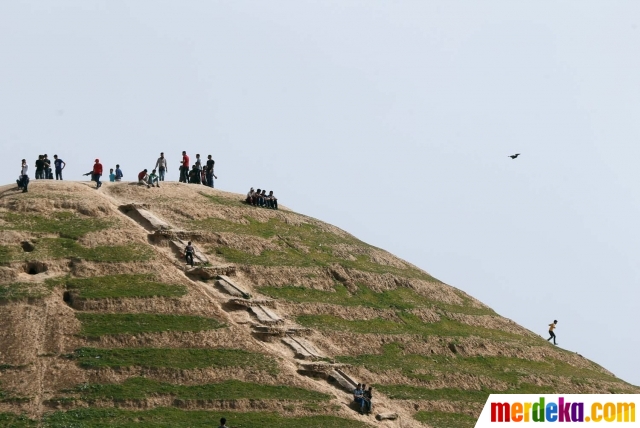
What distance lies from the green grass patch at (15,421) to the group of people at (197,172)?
32614 mm

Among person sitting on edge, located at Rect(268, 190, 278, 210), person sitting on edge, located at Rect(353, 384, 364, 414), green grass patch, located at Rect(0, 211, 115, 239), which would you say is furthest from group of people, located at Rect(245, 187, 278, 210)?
person sitting on edge, located at Rect(353, 384, 364, 414)

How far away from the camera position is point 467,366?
240 feet

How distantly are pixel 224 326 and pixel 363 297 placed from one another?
45.5 ft

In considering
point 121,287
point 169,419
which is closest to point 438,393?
point 169,419

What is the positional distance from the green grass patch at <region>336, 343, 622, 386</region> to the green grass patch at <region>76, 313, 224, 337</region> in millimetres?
8919

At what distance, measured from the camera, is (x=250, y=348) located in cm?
6431

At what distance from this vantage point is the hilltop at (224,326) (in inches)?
2343

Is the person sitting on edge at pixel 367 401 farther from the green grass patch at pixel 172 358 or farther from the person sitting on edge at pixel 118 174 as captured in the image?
the person sitting on edge at pixel 118 174

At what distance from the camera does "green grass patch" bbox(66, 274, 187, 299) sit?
65938 mm

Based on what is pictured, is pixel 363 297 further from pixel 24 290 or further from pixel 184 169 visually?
pixel 24 290

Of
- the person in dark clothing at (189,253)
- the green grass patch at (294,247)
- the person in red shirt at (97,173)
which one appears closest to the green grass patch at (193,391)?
the person in dark clothing at (189,253)

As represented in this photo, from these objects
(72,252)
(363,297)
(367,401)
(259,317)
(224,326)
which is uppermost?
(72,252)

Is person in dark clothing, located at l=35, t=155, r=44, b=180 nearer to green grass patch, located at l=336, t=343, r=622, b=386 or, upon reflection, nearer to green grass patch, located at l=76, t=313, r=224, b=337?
green grass patch, located at l=76, t=313, r=224, b=337

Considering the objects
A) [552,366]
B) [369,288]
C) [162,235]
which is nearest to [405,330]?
[369,288]
